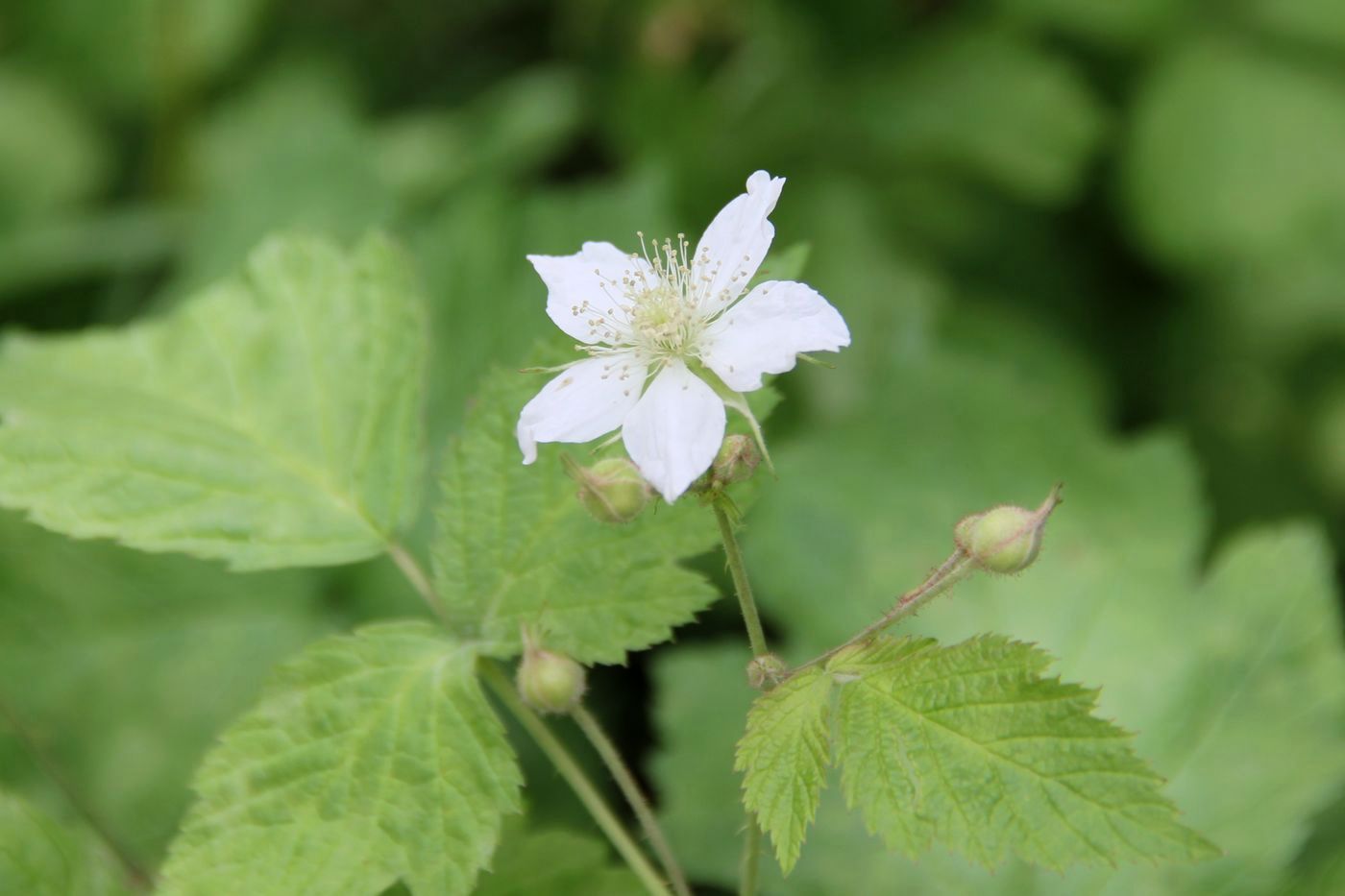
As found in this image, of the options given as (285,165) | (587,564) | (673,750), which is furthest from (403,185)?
(587,564)

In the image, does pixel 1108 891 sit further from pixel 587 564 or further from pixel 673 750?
pixel 587 564

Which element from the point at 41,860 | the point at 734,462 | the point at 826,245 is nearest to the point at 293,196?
the point at 826,245

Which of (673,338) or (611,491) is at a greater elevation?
(673,338)

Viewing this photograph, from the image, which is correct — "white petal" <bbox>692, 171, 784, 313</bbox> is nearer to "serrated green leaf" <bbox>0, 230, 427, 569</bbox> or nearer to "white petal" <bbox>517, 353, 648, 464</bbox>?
"white petal" <bbox>517, 353, 648, 464</bbox>

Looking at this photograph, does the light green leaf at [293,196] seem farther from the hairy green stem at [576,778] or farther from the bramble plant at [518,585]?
the hairy green stem at [576,778]

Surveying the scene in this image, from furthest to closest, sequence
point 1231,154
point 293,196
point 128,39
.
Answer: point 128,39 → point 1231,154 → point 293,196

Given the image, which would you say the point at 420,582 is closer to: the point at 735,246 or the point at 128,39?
the point at 735,246
